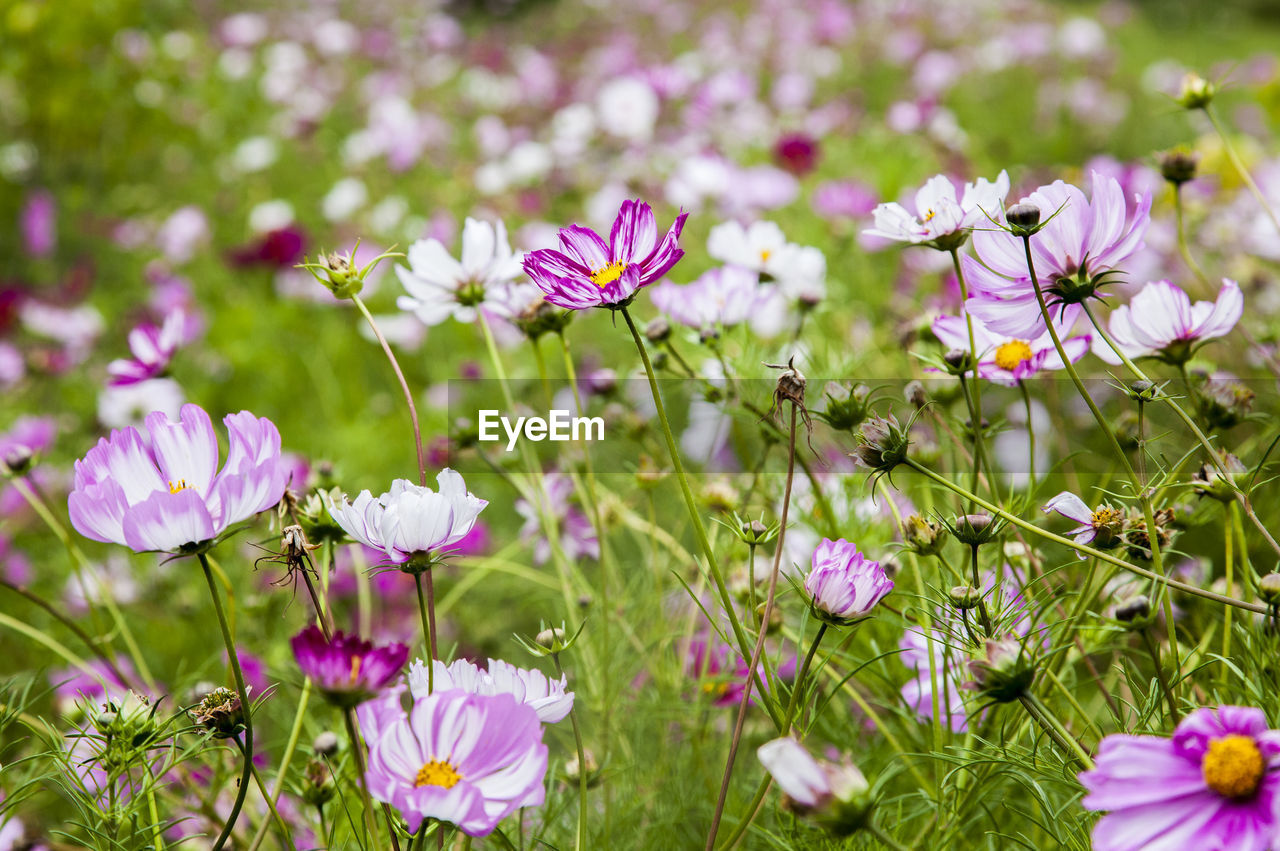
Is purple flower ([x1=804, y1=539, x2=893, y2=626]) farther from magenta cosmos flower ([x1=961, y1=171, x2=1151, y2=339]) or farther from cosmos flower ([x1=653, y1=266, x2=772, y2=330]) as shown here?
cosmos flower ([x1=653, y1=266, x2=772, y2=330])

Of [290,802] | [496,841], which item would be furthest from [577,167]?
[496,841]

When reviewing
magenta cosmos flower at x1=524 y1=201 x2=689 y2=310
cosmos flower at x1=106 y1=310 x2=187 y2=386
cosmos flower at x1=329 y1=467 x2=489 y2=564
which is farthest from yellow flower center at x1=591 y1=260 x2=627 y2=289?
cosmos flower at x1=106 y1=310 x2=187 y2=386

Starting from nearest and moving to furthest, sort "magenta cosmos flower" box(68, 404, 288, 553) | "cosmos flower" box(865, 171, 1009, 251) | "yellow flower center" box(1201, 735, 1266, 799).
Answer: "yellow flower center" box(1201, 735, 1266, 799), "magenta cosmos flower" box(68, 404, 288, 553), "cosmos flower" box(865, 171, 1009, 251)

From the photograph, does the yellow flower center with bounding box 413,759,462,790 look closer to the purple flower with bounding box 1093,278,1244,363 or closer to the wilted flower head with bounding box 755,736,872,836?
the wilted flower head with bounding box 755,736,872,836

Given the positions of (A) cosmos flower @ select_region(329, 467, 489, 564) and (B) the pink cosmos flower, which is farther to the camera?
(B) the pink cosmos flower

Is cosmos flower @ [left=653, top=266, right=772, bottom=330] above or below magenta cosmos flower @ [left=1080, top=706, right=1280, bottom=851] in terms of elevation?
below

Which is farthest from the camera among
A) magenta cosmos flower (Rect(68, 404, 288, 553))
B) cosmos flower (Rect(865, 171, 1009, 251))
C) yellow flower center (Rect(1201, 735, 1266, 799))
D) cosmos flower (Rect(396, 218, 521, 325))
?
cosmos flower (Rect(396, 218, 521, 325))

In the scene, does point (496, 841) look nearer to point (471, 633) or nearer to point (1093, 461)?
point (471, 633)

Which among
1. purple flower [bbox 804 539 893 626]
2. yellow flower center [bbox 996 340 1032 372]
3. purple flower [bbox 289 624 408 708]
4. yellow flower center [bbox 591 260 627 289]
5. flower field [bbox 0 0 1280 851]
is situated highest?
yellow flower center [bbox 591 260 627 289]
